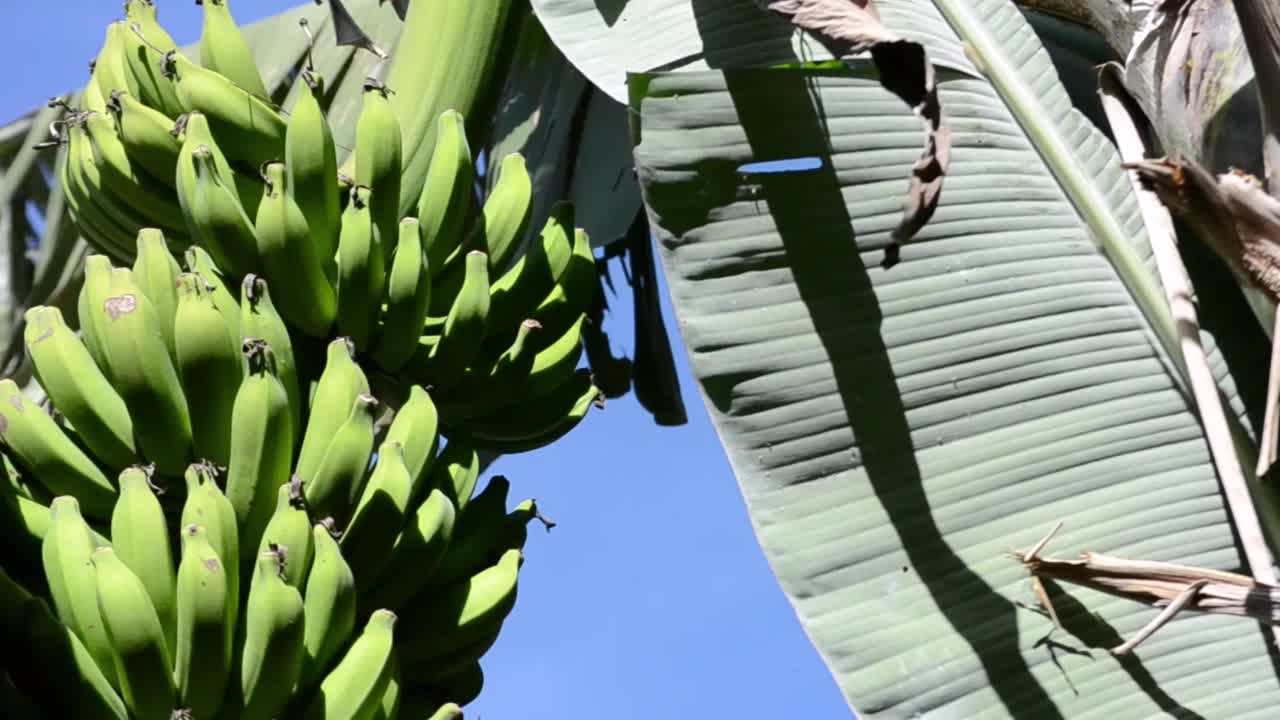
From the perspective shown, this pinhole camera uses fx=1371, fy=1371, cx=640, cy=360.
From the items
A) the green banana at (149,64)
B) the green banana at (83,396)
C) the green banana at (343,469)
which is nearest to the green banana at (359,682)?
the green banana at (343,469)

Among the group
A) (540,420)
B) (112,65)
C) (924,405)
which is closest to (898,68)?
(924,405)

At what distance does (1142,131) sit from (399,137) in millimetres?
729

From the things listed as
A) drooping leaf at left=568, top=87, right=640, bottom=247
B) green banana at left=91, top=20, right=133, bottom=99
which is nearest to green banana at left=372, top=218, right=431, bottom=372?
green banana at left=91, top=20, right=133, bottom=99

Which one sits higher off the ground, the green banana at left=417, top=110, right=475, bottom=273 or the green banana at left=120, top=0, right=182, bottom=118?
the green banana at left=120, top=0, right=182, bottom=118

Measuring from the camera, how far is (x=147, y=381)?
99 centimetres

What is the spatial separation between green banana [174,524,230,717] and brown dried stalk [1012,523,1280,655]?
665 mm

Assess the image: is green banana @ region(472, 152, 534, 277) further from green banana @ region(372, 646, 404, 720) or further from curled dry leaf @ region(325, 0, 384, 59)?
green banana @ region(372, 646, 404, 720)

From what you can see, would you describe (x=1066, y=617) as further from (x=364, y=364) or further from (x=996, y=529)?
(x=364, y=364)

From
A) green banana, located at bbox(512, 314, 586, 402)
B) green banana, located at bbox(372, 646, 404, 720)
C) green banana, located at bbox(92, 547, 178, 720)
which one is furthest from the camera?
green banana, located at bbox(512, 314, 586, 402)

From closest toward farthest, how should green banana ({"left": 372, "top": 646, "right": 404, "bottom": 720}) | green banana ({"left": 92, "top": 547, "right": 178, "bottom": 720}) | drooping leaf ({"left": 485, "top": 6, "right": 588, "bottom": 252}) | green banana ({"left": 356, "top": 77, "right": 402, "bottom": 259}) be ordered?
green banana ({"left": 92, "top": 547, "right": 178, "bottom": 720}) < green banana ({"left": 372, "top": 646, "right": 404, "bottom": 720}) < green banana ({"left": 356, "top": 77, "right": 402, "bottom": 259}) < drooping leaf ({"left": 485, "top": 6, "right": 588, "bottom": 252})

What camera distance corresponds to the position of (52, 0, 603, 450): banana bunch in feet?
3.61

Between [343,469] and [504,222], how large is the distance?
15.3 inches

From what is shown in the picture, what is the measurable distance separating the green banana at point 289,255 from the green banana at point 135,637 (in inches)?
11.3

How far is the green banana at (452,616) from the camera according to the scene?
1.11m
